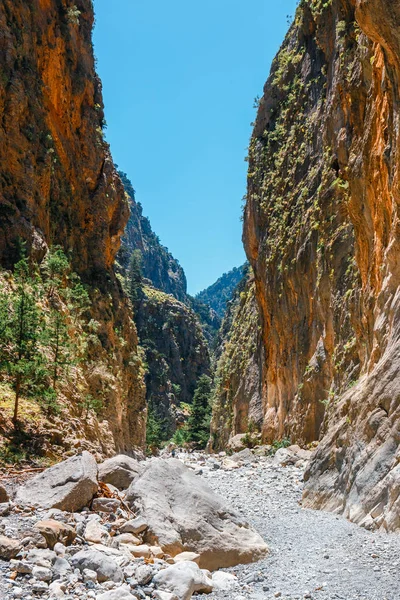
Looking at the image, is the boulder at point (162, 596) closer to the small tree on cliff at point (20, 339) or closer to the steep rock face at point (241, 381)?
the small tree on cliff at point (20, 339)

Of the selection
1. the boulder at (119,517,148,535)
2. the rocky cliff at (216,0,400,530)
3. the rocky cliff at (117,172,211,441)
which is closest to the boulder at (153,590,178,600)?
the boulder at (119,517,148,535)

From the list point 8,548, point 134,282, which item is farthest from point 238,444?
point 134,282

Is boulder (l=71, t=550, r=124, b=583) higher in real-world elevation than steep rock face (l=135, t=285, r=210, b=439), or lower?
lower

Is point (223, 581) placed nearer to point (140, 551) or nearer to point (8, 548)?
point (140, 551)

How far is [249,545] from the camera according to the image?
798cm

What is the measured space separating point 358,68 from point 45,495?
49.9 ft

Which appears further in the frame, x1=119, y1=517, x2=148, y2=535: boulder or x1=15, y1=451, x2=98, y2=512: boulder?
x1=15, y1=451, x2=98, y2=512: boulder

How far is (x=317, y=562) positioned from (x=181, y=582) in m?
2.51

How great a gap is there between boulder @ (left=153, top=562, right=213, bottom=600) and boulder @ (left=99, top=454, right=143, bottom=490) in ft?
12.1

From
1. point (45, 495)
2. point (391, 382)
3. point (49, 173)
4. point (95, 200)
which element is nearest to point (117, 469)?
point (45, 495)

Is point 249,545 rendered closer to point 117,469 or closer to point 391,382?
point 117,469

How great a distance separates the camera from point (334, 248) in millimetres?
20641

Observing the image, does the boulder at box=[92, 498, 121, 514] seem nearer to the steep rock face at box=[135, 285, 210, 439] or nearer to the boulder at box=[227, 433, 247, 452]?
the boulder at box=[227, 433, 247, 452]

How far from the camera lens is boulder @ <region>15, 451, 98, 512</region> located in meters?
7.55
